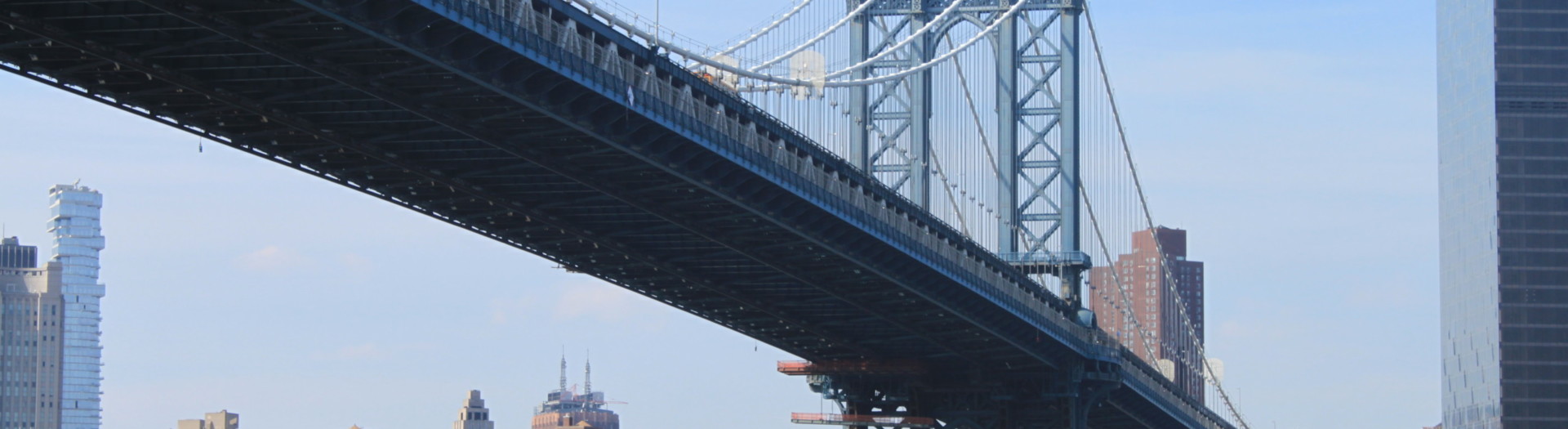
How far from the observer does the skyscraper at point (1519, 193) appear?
18800 cm

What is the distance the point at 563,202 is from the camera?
76.7 meters

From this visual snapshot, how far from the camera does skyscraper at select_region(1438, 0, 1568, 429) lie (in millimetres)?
188000

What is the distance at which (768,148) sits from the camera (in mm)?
76625

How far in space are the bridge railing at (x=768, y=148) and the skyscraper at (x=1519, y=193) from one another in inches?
3299

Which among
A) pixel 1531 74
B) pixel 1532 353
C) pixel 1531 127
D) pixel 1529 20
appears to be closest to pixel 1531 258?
pixel 1532 353

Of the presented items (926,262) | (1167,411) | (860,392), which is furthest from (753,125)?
(1167,411)

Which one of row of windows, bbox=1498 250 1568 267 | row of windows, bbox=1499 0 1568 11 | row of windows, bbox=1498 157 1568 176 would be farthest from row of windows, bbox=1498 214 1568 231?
row of windows, bbox=1499 0 1568 11

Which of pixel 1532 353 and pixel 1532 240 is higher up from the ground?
pixel 1532 240

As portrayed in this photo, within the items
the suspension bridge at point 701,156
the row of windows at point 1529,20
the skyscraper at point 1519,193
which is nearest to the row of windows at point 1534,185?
the skyscraper at point 1519,193

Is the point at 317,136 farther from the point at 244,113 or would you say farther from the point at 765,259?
the point at 765,259

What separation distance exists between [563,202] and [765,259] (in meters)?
11.1

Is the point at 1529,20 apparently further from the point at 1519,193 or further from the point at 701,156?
the point at 701,156

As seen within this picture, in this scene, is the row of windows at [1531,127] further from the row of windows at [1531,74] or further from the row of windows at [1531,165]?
the row of windows at [1531,74]

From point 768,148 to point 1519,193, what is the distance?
12535 centimetres
